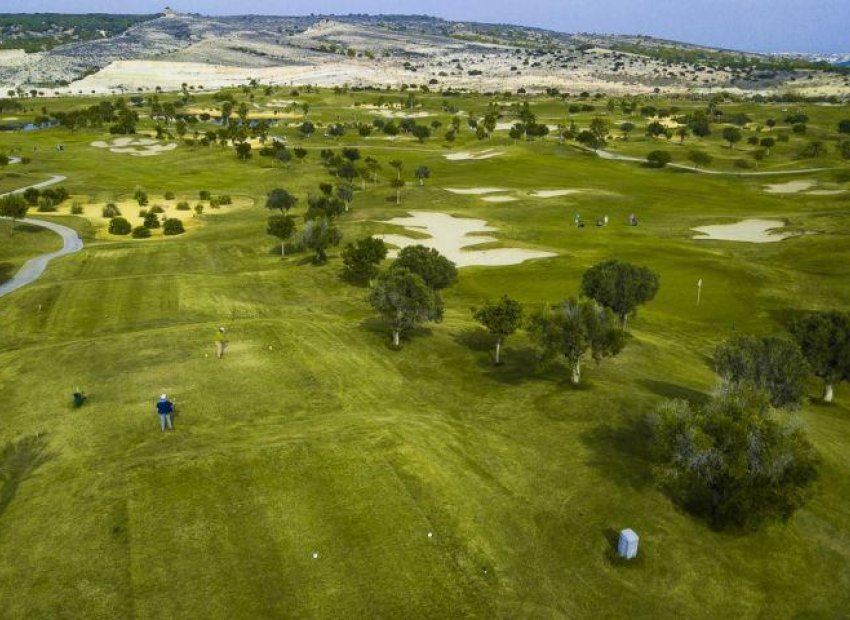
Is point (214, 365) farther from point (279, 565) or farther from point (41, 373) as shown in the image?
point (279, 565)

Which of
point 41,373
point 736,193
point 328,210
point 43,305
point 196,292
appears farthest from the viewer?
point 736,193

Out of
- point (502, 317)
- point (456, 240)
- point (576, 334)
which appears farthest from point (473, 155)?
point (576, 334)

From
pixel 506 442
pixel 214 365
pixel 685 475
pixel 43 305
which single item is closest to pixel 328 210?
pixel 43 305

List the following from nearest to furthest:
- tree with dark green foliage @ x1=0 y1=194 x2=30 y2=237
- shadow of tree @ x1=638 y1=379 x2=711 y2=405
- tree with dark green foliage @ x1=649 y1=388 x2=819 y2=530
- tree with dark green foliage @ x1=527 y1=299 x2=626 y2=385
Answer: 1. tree with dark green foliage @ x1=649 y1=388 x2=819 y2=530
2. tree with dark green foliage @ x1=527 y1=299 x2=626 y2=385
3. shadow of tree @ x1=638 y1=379 x2=711 y2=405
4. tree with dark green foliage @ x1=0 y1=194 x2=30 y2=237

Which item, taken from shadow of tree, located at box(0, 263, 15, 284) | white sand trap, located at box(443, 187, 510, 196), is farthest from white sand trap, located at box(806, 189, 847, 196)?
shadow of tree, located at box(0, 263, 15, 284)

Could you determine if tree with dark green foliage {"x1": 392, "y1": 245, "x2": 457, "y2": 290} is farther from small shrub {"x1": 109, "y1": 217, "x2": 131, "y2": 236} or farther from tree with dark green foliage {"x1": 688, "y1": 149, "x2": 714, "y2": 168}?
tree with dark green foliage {"x1": 688, "y1": 149, "x2": 714, "y2": 168}

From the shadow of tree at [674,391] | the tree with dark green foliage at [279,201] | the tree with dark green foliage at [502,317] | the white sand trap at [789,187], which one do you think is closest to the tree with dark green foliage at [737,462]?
the shadow of tree at [674,391]
